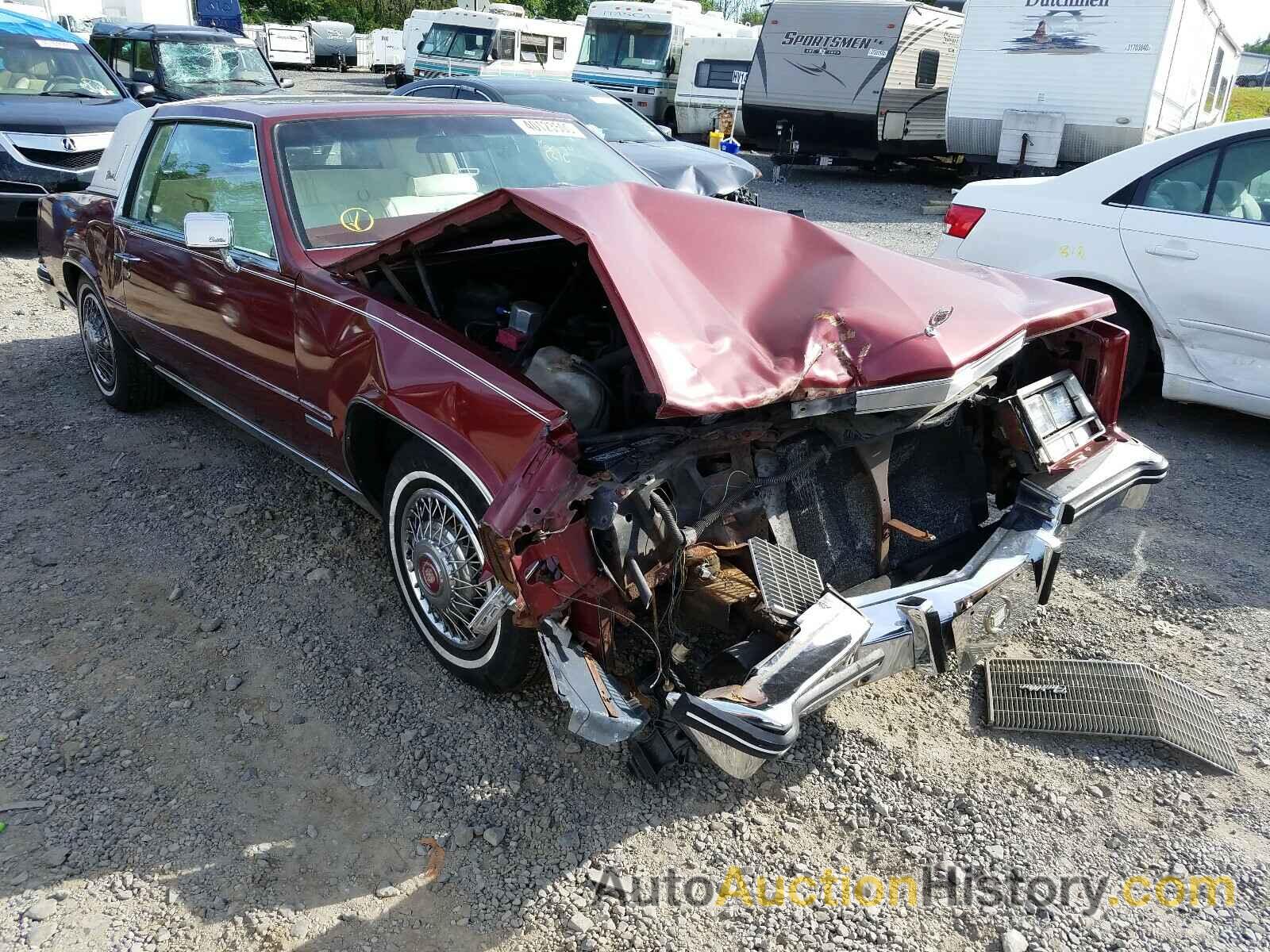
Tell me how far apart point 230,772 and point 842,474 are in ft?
6.97

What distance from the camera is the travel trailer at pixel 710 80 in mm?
17578

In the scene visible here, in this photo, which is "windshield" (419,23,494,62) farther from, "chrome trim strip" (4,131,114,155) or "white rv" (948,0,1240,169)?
"chrome trim strip" (4,131,114,155)

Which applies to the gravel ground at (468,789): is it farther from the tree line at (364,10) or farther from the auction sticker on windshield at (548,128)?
the tree line at (364,10)

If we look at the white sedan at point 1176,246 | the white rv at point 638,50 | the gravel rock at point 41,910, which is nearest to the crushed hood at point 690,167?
the white sedan at point 1176,246

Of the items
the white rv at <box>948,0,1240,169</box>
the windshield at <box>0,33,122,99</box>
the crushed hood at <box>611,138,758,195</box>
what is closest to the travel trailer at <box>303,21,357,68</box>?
the windshield at <box>0,33,122,99</box>

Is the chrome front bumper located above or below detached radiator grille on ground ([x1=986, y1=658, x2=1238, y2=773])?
above

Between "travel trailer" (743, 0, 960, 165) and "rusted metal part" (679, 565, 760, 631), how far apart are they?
44.8 feet

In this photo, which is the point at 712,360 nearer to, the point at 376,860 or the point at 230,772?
the point at 376,860

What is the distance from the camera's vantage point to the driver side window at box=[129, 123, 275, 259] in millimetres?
3803

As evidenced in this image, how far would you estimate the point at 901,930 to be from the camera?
234 cm

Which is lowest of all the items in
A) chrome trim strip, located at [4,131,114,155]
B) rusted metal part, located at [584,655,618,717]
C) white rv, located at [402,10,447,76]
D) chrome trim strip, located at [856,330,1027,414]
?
rusted metal part, located at [584,655,618,717]

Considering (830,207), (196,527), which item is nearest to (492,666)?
(196,527)

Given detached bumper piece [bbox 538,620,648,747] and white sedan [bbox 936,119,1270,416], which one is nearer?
detached bumper piece [bbox 538,620,648,747]

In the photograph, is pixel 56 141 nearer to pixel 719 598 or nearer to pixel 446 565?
pixel 446 565
